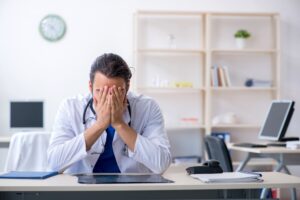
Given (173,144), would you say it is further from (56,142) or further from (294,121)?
(56,142)

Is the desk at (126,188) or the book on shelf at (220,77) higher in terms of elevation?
the book on shelf at (220,77)

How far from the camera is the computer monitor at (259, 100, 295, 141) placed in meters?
4.26

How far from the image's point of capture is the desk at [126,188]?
1.78 meters

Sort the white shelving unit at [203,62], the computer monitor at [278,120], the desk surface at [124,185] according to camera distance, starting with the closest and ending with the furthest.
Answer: the desk surface at [124,185], the computer monitor at [278,120], the white shelving unit at [203,62]

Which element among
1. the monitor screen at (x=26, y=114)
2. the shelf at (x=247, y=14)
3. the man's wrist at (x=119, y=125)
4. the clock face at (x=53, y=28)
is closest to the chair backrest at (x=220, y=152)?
the man's wrist at (x=119, y=125)

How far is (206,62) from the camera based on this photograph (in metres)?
5.64

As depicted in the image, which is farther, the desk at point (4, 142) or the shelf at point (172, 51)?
the shelf at point (172, 51)

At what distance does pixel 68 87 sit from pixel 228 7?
6.58 feet

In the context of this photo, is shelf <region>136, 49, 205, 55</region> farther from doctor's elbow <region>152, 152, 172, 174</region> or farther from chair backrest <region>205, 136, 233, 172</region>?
doctor's elbow <region>152, 152, 172, 174</region>

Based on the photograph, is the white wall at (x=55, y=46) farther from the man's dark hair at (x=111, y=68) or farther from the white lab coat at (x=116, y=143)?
the man's dark hair at (x=111, y=68)

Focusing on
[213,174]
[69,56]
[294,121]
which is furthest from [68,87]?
[213,174]

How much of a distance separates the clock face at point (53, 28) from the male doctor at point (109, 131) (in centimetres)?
340

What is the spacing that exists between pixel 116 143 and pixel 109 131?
0.07m

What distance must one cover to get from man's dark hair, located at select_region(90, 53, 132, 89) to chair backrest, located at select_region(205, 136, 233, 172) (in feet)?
4.75
